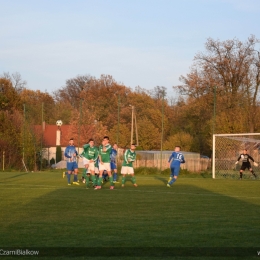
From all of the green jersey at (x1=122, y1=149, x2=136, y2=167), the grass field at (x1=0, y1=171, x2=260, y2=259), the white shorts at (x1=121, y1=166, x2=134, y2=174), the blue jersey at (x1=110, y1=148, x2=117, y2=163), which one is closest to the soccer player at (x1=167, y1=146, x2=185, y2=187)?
the green jersey at (x1=122, y1=149, x2=136, y2=167)

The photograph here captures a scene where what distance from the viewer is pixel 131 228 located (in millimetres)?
10266

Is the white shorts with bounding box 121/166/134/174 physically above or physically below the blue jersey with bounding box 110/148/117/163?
below

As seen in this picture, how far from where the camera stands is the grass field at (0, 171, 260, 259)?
26.6 ft

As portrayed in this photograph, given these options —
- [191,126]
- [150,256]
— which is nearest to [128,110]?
[191,126]

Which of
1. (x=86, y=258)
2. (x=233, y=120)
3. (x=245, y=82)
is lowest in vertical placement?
(x=86, y=258)

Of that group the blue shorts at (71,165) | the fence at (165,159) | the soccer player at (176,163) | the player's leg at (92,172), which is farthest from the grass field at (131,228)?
the fence at (165,159)

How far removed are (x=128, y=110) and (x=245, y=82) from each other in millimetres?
19532

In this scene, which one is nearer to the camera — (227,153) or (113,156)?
(113,156)

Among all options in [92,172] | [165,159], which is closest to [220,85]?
[165,159]

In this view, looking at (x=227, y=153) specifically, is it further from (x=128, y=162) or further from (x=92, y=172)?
(x=92, y=172)

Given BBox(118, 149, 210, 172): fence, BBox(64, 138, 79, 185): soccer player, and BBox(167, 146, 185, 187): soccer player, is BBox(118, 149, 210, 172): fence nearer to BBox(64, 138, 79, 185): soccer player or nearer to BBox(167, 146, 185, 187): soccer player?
BBox(64, 138, 79, 185): soccer player

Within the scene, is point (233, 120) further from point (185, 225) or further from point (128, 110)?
point (185, 225)

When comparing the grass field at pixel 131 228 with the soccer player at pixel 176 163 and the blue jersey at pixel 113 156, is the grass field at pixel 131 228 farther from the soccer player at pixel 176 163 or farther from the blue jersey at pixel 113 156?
the blue jersey at pixel 113 156

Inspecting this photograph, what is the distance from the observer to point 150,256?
7.75 m
